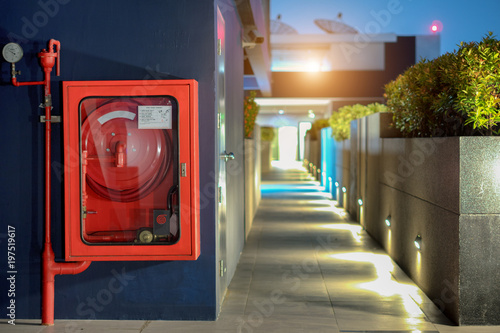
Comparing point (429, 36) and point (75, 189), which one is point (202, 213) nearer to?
point (75, 189)

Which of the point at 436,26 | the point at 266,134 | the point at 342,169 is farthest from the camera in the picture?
the point at 266,134

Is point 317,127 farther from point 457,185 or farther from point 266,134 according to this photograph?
A: point 457,185

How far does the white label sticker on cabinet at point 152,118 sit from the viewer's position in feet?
14.3

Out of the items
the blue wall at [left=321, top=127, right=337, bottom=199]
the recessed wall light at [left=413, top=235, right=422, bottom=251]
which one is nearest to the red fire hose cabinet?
the recessed wall light at [left=413, top=235, right=422, bottom=251]

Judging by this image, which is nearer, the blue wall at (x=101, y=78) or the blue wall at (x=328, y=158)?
the blue wall at (x=101, y=78)

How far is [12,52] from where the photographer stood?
4.39 m

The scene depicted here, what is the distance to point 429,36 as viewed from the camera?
3095cm

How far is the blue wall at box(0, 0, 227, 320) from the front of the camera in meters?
4.51

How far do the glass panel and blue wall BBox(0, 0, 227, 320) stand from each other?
0.22 meters

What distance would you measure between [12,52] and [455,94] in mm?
3608

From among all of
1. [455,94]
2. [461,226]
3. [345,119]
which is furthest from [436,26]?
[461,226]

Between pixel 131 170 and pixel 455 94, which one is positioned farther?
pixel 455 94

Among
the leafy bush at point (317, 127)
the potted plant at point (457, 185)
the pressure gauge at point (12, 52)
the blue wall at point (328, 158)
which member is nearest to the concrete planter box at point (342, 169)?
the blue wall at point (328, 158)

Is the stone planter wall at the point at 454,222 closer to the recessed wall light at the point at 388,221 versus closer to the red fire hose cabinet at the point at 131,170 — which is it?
the recessed wall light at the point at 388,221
